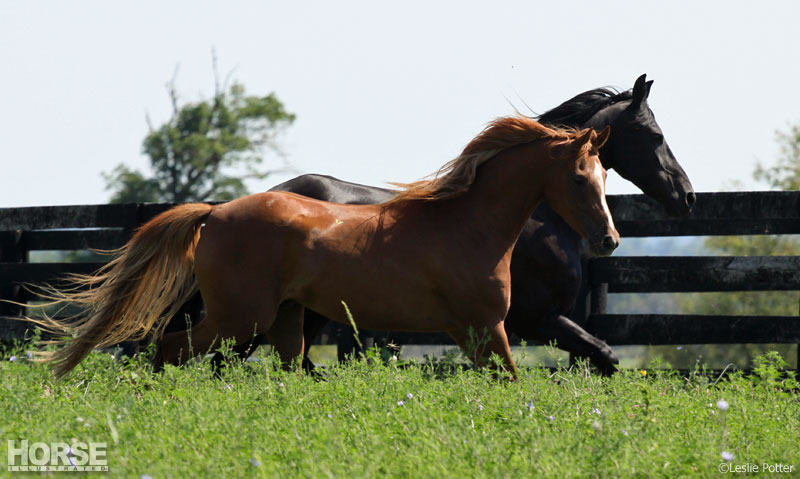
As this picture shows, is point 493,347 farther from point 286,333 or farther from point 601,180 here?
point 286,333

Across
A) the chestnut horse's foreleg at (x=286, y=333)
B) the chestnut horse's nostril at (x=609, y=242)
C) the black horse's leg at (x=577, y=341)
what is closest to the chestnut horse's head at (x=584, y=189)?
the chestnut horse's nostril at (x=609, y=242)

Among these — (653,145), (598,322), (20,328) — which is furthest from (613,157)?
(20,328)

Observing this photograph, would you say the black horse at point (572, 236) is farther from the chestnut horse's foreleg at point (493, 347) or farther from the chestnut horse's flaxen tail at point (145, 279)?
the chestnut horse's foreleg at point (493, 347)

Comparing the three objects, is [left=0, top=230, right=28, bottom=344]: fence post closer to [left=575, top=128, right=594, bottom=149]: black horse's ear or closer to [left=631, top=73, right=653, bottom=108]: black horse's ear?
[left=575, top=128, right=594, bottom=149]: black horse's ear

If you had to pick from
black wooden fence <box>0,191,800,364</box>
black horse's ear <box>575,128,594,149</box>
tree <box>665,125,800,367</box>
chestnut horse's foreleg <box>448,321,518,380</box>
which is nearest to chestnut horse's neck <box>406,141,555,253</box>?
black horse's ear <box>575,128,594,149</box>

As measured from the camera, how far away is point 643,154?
5.96 m

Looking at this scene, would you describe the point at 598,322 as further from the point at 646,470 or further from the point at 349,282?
the point at 646,470

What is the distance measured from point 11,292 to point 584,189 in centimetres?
556

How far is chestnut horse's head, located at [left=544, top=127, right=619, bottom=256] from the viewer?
4.74 meters

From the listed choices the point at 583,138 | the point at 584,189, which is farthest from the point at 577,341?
the point at 583,138

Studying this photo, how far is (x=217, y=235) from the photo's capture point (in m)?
4.79

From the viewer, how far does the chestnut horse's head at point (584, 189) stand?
474 centimetres

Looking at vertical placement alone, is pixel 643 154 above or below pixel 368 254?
above
